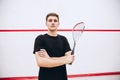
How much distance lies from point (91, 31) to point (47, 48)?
112 cm

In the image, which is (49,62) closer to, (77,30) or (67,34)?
(77,30)

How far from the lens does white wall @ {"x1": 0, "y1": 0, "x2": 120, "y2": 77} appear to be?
8.36ft

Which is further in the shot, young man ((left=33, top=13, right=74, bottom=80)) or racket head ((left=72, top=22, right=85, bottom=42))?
racket head ((left=72, top=22, right=85, bottom=42))

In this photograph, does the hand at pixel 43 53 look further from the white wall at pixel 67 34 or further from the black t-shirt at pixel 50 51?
the white wall at pixel 67 34

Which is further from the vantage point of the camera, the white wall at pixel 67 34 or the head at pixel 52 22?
the white wall at pixel 67 34

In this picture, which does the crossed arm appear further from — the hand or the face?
the face

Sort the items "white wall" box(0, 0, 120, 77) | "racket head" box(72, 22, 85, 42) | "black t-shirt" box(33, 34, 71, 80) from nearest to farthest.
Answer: "black t-shirt" box(33, 34, 71, 80)
"racket head" box(72, 22, 85, 42)
"white wall" box(0, 0, 120, 77)

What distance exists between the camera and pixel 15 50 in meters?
2.56

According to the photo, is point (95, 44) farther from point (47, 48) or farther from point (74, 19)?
point (47, 48)

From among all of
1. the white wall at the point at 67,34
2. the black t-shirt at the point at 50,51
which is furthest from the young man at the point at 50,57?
the white wall at the point at 67,34

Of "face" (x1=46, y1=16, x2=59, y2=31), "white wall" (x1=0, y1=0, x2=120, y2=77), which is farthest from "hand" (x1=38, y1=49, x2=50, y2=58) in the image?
"white wall" (x1=0, y1=0, x2=120, y2=77)

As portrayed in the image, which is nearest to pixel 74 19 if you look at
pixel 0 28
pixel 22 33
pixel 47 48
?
pixel 22 33

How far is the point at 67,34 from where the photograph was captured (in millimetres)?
2695

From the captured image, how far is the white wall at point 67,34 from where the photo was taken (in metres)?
2.55
